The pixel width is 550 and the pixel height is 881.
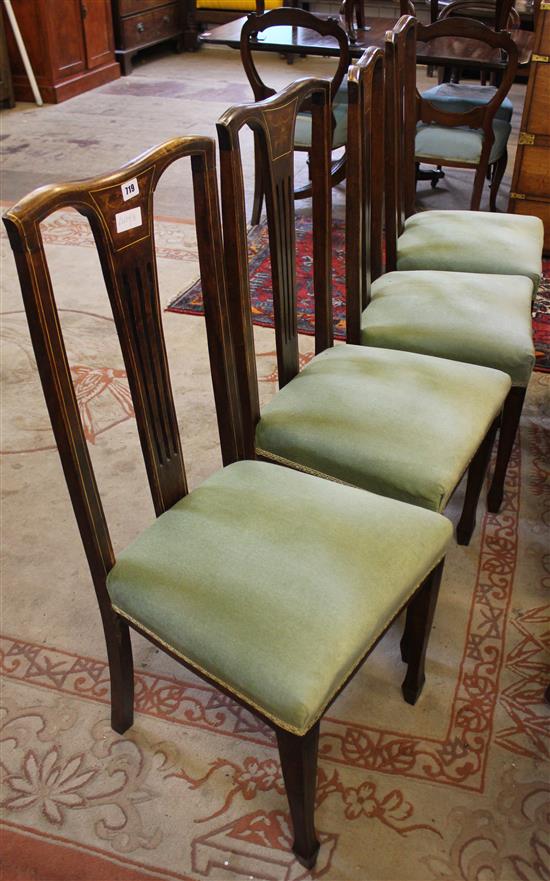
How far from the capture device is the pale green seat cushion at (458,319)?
69.3 inches

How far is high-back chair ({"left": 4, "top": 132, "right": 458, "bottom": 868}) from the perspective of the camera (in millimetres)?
1060

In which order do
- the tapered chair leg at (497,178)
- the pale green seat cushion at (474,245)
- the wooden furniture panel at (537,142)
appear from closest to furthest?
1. the pale green seat cushion at (474,245)
2. the wooden furniture panel at (537,142)
3. the tapered chair leg at (497,178)

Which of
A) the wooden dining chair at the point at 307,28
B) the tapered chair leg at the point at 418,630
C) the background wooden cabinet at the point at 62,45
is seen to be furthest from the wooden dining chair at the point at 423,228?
the background wooden cabinet at the point at 62,45

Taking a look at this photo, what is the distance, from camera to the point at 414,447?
1.43 metres

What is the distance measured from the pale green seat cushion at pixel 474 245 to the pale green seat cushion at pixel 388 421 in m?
0.56

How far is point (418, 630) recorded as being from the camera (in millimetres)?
1424

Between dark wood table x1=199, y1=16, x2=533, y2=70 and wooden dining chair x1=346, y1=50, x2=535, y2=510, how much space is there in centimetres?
152

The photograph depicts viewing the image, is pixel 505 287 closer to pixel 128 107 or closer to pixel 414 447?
pixel 414 447

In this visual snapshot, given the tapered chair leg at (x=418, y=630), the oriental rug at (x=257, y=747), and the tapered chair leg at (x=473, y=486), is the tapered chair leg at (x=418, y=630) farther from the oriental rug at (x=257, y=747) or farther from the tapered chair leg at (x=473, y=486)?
the tapered chair leg at (x=473, y=486)

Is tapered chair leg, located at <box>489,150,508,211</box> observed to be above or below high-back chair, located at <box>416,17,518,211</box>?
below

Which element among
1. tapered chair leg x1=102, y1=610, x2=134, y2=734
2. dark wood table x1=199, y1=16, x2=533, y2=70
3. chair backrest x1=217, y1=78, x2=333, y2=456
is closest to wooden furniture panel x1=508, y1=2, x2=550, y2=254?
dark wood table x1=199, y1=16, x2=533, y2=70

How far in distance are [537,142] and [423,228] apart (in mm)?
1168

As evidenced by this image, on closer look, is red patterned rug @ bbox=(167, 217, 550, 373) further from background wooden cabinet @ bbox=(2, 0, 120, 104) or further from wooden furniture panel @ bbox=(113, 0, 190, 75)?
wooden furniture panel @ bbox=(113, 0, 190, 75)

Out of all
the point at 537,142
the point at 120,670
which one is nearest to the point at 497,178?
the point at 537,142
